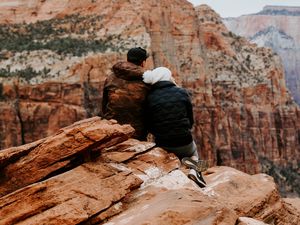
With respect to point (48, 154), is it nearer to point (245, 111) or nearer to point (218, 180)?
point (218, 180)

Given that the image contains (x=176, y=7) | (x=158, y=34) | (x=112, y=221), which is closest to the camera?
(x=112, y=221)

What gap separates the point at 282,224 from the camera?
10695 mm

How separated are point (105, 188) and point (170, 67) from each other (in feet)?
159

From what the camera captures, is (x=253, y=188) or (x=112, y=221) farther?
(x=253, y=188)

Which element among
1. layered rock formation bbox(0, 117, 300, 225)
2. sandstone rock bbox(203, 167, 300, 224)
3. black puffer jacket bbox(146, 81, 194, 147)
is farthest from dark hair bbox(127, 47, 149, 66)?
sandstone rock bbox(203, 167, 300, 224)

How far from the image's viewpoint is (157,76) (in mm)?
10750

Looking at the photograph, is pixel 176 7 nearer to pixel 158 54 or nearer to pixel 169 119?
pixel 158 54

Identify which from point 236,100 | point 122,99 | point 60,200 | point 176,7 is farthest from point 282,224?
point 236,100

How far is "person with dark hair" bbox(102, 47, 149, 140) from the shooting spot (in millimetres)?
10945

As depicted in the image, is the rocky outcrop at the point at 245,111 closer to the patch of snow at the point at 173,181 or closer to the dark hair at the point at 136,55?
the dark hair at the point at 136,55

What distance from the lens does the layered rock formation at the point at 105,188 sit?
319 inches

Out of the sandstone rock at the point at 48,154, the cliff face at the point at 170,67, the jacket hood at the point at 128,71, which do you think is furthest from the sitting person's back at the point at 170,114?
the cliff face at the point at 170,67

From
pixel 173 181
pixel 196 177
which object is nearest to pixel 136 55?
pixel 196 177

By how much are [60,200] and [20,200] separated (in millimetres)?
551
